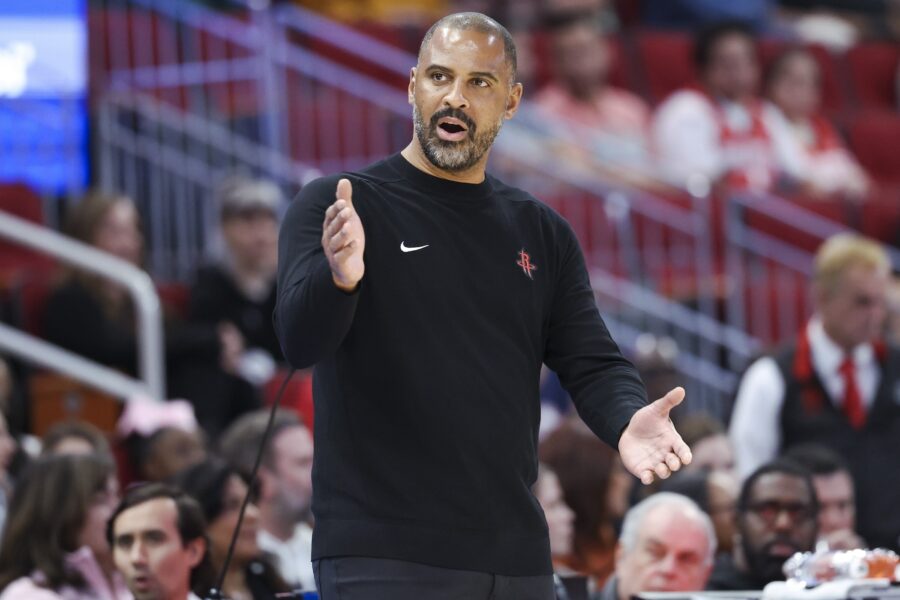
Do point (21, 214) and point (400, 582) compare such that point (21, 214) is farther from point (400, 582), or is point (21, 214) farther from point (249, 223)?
point (400, 582)

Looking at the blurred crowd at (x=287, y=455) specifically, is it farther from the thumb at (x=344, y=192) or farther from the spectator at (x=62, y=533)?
the thumb at (x=344, y=192)

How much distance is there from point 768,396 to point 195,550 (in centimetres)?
286

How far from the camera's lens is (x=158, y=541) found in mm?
5016

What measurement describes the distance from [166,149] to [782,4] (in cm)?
654

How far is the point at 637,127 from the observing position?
36.6ft

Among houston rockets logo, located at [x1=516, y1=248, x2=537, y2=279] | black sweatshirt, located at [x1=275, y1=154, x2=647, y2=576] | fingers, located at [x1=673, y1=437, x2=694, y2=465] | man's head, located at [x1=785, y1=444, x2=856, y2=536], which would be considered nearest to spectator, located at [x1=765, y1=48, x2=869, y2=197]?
man's head, located at [x1=785, y1=444, x2=856, y2=536]

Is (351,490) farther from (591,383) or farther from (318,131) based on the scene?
(318,131)

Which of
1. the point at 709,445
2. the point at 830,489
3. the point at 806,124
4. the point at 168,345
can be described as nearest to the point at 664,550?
the point at 830,489

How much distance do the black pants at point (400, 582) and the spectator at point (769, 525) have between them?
8.53 feet

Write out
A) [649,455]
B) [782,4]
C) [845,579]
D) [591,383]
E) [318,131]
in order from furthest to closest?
[782,4] → [318,131] → [845,579] → [591,383] → [649,455]

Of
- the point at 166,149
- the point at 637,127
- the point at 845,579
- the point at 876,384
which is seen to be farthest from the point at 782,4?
the point at 845,579

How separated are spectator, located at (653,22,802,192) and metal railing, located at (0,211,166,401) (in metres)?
4.16

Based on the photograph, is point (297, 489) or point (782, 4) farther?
point (782, 4)

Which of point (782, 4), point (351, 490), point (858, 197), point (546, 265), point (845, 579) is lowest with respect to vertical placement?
point (845, 579)
